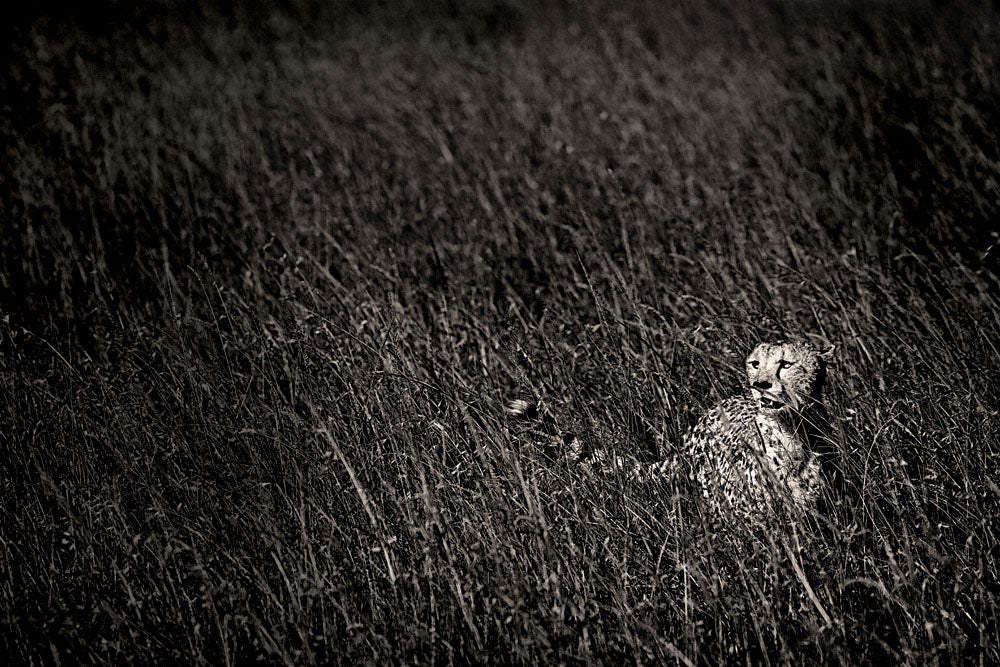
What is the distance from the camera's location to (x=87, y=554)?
2281 millimetres

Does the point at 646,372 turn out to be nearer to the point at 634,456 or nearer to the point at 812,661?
the point at 634,456

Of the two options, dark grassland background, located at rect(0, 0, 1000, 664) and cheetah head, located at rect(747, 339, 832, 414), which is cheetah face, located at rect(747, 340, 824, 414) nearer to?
cheetah head, located at rect(747, 339, 832, 414)

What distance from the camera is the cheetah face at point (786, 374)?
2346 millimetres

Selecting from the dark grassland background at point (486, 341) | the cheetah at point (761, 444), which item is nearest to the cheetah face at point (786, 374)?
the cheetah at point (761, 444)

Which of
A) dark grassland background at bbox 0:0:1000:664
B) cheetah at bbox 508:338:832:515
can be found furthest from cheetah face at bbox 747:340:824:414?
dark grassland background at bbox 0:0:1000:664

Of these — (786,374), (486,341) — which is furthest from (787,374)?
(486,341)

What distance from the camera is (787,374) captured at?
93.5 inches

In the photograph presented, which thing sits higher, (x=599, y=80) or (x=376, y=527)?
(x=599, y=80)

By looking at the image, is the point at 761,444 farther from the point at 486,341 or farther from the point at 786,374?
the point at 486,341

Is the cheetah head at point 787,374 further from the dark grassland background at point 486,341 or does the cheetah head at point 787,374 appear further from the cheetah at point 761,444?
the dark grassland background at point 486,341

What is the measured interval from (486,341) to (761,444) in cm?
119

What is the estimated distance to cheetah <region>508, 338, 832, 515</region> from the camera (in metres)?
2.22

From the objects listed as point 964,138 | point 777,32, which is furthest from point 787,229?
point 777,32

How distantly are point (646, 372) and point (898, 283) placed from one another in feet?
3.88
